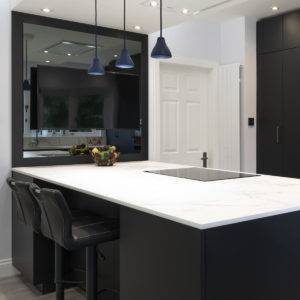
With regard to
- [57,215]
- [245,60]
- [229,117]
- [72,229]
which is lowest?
[72,229]

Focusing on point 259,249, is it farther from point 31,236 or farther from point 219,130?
point 219,130

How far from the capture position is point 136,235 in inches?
70.6

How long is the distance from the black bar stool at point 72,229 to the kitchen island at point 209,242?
203 millimetres

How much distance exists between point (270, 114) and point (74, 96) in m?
2.44

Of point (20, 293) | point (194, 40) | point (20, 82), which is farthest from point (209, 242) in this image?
point (194, 40)

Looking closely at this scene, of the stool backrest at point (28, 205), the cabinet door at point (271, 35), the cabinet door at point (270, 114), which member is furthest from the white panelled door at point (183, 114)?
the stool backrest at point (28, 205)

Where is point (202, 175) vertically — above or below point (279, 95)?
below

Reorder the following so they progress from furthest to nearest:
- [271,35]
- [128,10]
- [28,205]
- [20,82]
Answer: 1. [271,35]
2. [20,82]
3. [128,10]
4. [28,205]

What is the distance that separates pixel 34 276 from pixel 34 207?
0.77 metres

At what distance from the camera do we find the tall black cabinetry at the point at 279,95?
462 cm

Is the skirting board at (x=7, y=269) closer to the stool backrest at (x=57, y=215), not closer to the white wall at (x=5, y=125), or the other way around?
the white wall at (x=5, y=125)

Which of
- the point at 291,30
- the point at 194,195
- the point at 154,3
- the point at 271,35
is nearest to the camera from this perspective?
the point at 194,195

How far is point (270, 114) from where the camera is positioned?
4891mm

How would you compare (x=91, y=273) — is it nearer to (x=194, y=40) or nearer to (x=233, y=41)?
(x=194, y=40)
